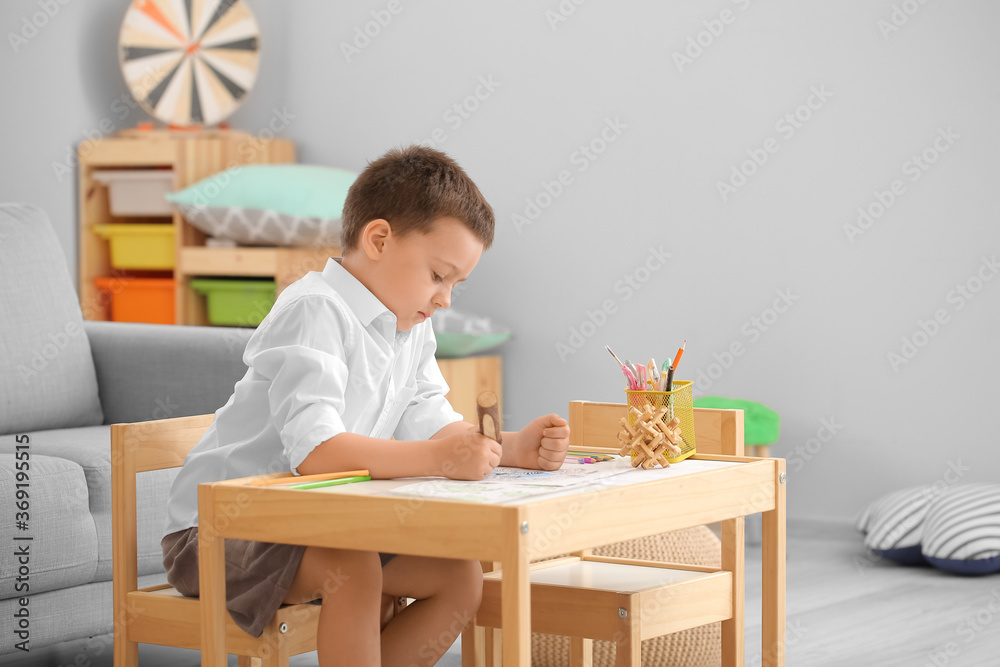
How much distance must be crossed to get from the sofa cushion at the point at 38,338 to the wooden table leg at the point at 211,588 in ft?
4.19

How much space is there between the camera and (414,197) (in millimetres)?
1319

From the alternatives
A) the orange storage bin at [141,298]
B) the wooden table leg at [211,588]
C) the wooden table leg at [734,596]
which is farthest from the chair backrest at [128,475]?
the orange storage bin at [141,298]

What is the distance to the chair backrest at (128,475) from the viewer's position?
1.37m

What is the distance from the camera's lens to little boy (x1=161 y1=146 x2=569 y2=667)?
119cm

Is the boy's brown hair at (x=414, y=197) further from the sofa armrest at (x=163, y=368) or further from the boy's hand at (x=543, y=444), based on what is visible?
the sofa armrest at (x=163, y=368)

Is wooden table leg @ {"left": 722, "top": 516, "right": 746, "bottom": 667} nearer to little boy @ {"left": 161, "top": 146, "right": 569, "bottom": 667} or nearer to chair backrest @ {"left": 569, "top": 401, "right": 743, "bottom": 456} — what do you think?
chair backrest @ {"left": 569, "top": 401, "right": 743, "bottom": 456}

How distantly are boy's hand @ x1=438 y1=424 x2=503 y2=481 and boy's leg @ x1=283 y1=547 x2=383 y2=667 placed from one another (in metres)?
0.12

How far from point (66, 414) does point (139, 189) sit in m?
1.41

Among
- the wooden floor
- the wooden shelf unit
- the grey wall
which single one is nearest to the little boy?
the wooden floor

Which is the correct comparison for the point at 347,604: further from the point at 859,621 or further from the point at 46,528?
the point at 859,621

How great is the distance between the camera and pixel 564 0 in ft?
11.1

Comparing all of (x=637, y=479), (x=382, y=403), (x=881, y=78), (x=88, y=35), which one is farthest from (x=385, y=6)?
(x=637, y=479)

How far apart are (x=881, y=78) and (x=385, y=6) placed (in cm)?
152

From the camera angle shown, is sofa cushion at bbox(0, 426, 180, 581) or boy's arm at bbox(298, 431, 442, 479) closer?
boy's arm at bbox(298, 431, 442, 479)
